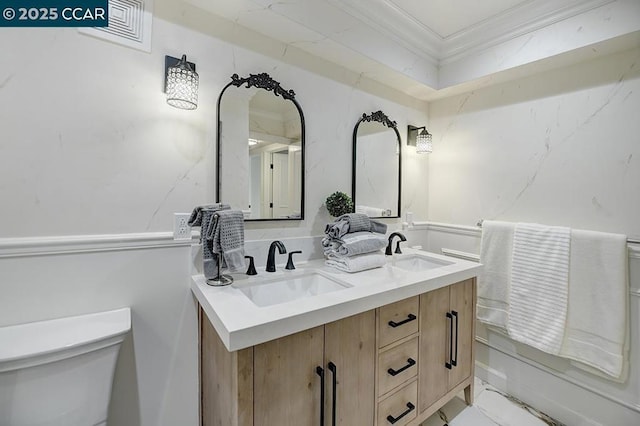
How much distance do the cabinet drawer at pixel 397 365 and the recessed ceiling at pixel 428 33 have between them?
5.34ft

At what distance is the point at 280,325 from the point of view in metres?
0.89

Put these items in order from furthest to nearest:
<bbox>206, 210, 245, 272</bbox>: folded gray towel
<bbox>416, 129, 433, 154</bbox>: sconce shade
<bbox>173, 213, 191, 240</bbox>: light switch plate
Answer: <bbox>416, 129, 433, 154</bbox>: sconce shade < <bbox>173, 213, 191, 240</bbox>: light switch plate < <bbox>206, 210, 245, 272</bbox>: folded gray towel

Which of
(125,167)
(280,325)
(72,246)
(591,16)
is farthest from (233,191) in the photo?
(591,16)

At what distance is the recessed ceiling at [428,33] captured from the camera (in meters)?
1.40

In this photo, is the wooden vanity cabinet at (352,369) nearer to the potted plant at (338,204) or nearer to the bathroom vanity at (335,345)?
the bathroom vanity at (335,345)

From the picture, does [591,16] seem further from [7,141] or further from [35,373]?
[35,373]

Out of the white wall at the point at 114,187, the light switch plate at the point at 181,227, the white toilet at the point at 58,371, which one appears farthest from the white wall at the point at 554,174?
the white toilet at the point at 58,371

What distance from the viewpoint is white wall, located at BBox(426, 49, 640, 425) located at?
149 centimetres

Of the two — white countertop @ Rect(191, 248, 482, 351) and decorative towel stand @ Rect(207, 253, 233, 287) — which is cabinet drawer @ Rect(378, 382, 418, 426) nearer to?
white countertop @ Rect(191, 248, 482, 351)

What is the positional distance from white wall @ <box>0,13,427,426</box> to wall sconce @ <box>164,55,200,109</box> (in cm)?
5

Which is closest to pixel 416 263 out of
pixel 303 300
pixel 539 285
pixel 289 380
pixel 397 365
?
pixel 539 285

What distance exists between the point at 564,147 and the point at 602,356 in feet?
3.94

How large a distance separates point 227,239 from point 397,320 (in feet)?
2.77

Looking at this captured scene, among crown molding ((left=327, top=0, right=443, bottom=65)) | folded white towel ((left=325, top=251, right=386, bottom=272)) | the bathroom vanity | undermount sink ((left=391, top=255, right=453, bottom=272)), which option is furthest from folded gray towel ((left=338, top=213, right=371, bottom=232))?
crown molding ((left=327, top=0, right=443, bottom=65))
